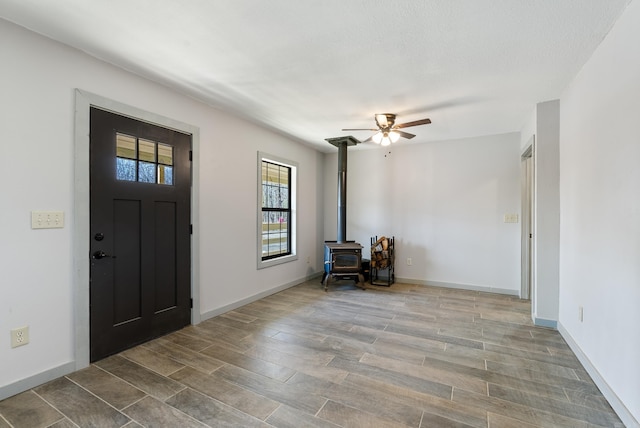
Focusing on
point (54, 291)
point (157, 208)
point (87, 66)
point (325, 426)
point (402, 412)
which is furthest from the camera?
point (157, 208)

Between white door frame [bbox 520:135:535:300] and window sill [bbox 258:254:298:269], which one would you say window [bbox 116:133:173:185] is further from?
white door frame [bbox 520:135:535:300]

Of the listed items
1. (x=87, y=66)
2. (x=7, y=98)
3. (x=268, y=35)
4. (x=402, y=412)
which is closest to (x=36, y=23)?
(x=87, y=66)

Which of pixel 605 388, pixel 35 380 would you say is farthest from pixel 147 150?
pixel 605 388

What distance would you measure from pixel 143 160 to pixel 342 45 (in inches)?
81.2

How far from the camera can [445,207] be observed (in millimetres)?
4938

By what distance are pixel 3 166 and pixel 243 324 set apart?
94.1 inches

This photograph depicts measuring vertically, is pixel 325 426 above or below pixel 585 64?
below

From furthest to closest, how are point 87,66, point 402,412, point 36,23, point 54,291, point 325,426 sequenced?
point 87,66 → point 54,291 → point 36,23 → point 402,412 → point 325,426

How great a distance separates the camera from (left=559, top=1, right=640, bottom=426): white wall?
1682 millimetres

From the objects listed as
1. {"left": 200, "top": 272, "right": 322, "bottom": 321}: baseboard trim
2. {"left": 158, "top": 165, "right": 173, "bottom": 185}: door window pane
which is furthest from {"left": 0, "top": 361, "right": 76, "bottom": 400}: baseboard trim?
{"left": 158, "top": 165, "right": 173, "bottom": 185}: door window pane

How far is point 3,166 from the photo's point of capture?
191 cm

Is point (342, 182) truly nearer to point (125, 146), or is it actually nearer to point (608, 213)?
point (125, 146)

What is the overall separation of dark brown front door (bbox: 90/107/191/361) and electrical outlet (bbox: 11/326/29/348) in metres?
0.39

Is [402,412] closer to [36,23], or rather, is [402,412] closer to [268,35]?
[268,35]
